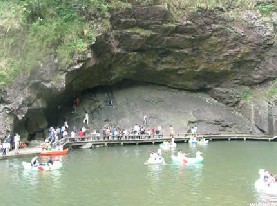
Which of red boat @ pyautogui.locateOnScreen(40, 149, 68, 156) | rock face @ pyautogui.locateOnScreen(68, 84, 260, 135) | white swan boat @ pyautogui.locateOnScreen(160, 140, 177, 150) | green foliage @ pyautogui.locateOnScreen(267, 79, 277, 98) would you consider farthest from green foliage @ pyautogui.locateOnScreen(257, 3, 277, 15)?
red boat @ pyautogui.locateOnScreen(40, 149, 68, 156)

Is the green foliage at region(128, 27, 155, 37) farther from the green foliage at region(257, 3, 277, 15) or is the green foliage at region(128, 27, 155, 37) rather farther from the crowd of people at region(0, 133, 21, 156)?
the crowd of people at region(0, 133, 21, 156)

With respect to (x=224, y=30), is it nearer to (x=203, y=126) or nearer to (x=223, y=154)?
(x=203, y=126)

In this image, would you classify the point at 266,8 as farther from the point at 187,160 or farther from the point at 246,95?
the point at 187,160

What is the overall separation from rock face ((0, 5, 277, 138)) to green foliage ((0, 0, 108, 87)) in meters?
1.93

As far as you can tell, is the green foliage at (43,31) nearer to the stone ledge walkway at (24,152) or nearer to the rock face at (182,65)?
the rock face at (182,65)

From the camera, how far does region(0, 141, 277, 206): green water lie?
21547mm

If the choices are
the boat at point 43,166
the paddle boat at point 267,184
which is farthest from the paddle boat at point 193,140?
the paddle boat at point 267,184

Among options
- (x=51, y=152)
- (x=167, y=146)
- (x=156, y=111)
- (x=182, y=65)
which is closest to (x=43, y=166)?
(x=51, y=152)

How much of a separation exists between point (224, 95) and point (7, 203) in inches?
1324

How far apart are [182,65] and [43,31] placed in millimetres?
15489

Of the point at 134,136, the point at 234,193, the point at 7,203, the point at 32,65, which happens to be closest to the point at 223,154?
the point at 134,136

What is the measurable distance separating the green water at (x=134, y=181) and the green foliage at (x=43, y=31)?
827 cm

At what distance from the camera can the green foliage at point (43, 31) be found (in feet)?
124

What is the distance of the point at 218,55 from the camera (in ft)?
160
